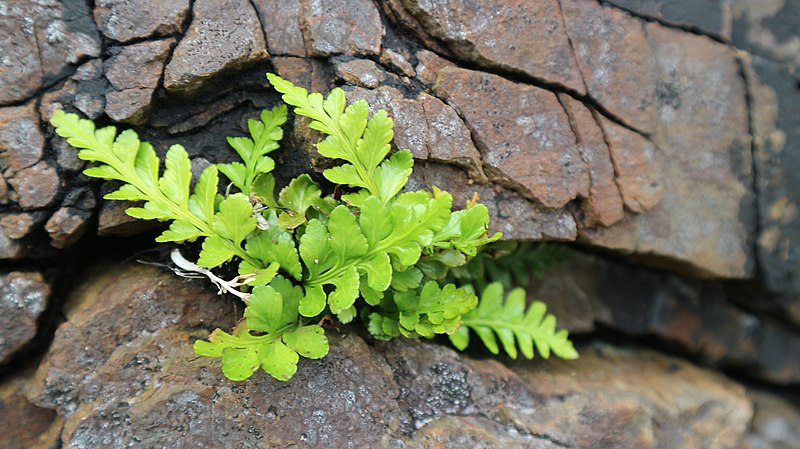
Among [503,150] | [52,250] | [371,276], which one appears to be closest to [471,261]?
[503,150]

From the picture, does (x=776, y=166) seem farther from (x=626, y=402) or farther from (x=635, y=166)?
(x=626, y=402)

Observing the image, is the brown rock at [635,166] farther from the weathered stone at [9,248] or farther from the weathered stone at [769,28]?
the weathered stone at [9,248]

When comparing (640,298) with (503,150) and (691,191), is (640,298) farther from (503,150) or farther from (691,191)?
(503,150)

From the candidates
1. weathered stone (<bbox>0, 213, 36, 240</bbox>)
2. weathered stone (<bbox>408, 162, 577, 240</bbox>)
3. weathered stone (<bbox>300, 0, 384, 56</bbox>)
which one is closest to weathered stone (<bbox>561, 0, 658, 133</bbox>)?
weathered stone (<bbox>408, 162, 577, 240</bbox>)

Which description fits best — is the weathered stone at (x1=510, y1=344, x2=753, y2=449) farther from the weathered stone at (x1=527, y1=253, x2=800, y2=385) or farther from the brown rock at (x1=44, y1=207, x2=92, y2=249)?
the brown rock at (x1=44, y1=207, x2=92, y2=249)

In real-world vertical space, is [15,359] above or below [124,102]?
below

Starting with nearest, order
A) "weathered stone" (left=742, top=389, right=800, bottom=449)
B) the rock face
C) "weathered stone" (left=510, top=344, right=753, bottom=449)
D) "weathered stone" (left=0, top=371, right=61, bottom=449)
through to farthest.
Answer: the rock face
"weathered stone" (left=0, top=371, right=61, bottom=449)
"weathered stone" (left=510, top=344, right=753, bottom=449)
"weathered stone" (left=742, top=389, right=800, bottom=449)

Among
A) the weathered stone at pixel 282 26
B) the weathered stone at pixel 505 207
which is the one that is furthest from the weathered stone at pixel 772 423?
the weathered stone at pixel 282 26

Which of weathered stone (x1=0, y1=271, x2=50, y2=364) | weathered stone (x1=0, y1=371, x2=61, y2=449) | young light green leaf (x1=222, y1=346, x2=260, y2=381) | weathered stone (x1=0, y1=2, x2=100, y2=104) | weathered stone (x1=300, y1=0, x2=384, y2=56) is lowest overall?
weathered stone (x1=0, y1=371, x2=61, y2=449)
